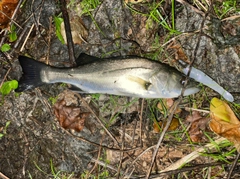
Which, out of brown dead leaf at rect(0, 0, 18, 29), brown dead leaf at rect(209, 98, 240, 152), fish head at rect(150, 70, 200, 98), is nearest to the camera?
fish head at rect(150, 70, 200, 98)

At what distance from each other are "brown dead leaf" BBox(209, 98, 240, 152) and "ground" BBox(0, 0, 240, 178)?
13cm

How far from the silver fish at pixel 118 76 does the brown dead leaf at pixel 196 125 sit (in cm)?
38

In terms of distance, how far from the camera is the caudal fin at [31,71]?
3.92m

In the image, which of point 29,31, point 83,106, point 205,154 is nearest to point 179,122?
point 205,154

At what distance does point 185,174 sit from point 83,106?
1493mm

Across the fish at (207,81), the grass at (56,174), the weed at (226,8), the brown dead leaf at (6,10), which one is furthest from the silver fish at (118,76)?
the grass at (56,174)

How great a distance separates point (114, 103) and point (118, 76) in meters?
0.52

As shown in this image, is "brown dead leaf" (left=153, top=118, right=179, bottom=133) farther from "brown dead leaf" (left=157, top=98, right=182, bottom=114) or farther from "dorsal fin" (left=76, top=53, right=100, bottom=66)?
"dorsal fin" (left=76, top=53, right=100, bottom=66)

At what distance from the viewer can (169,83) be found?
3.60 meters

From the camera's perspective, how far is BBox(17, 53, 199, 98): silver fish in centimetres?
361

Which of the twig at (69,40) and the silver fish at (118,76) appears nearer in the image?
the silver fish at (118,76)

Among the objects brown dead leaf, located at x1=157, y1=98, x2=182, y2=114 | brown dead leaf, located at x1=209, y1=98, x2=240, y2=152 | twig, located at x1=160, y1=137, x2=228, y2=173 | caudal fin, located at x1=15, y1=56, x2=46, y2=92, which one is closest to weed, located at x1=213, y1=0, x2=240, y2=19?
brown dead leaf, located at x1=209, y1=98, x2=240, y2=152

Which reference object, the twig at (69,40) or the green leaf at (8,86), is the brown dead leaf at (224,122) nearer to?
the twig at (69,40)

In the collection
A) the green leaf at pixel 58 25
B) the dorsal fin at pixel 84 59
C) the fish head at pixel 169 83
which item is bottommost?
the fish head at pixel 169 83
